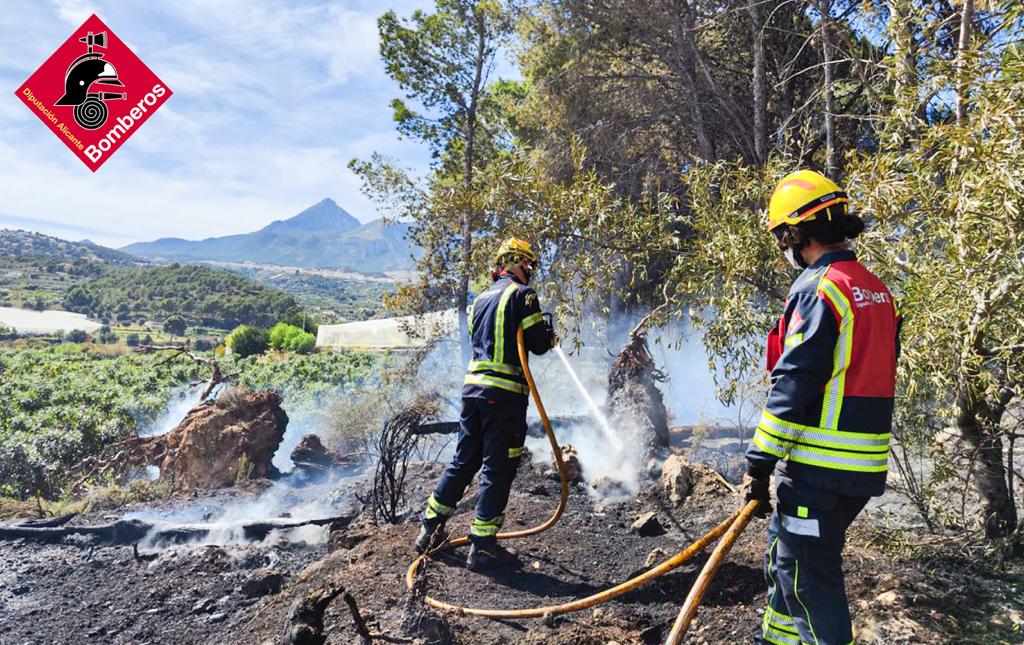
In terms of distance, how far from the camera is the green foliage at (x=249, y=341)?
28345mm

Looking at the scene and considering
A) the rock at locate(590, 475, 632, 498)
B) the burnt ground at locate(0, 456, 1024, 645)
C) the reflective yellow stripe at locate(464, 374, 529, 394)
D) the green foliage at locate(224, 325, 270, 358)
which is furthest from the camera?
the green foliage at locate(224, 325, 270, 358)

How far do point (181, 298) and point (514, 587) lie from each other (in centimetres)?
6979

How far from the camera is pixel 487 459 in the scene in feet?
13.4

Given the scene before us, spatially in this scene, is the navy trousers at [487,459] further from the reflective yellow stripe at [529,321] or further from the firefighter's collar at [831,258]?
the firefighter's collar at [831,258]

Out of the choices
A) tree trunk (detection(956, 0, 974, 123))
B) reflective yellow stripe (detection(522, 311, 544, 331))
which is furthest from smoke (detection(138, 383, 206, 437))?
tree trunk (detection(956, 0, 974, 123))

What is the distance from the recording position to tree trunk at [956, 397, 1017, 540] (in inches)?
147

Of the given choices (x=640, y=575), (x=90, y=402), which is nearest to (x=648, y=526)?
(x=640, y=575)

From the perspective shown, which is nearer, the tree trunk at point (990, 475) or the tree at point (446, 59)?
the tree trunk at point (990, 475)

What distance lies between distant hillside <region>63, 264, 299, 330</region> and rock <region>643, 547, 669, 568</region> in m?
50.2

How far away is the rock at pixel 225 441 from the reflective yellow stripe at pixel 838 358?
7.88m

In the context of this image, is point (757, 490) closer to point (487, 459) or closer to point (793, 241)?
point (793, 241)

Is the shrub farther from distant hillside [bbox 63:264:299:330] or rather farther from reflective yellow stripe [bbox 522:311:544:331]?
reflective yellow stripe [bbox 522:311:544:331]

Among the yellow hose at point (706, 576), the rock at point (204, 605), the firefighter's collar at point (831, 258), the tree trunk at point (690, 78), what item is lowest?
the rock at point (204, 605)

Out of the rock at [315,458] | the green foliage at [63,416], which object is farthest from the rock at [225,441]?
the green foliage at [63,416]
